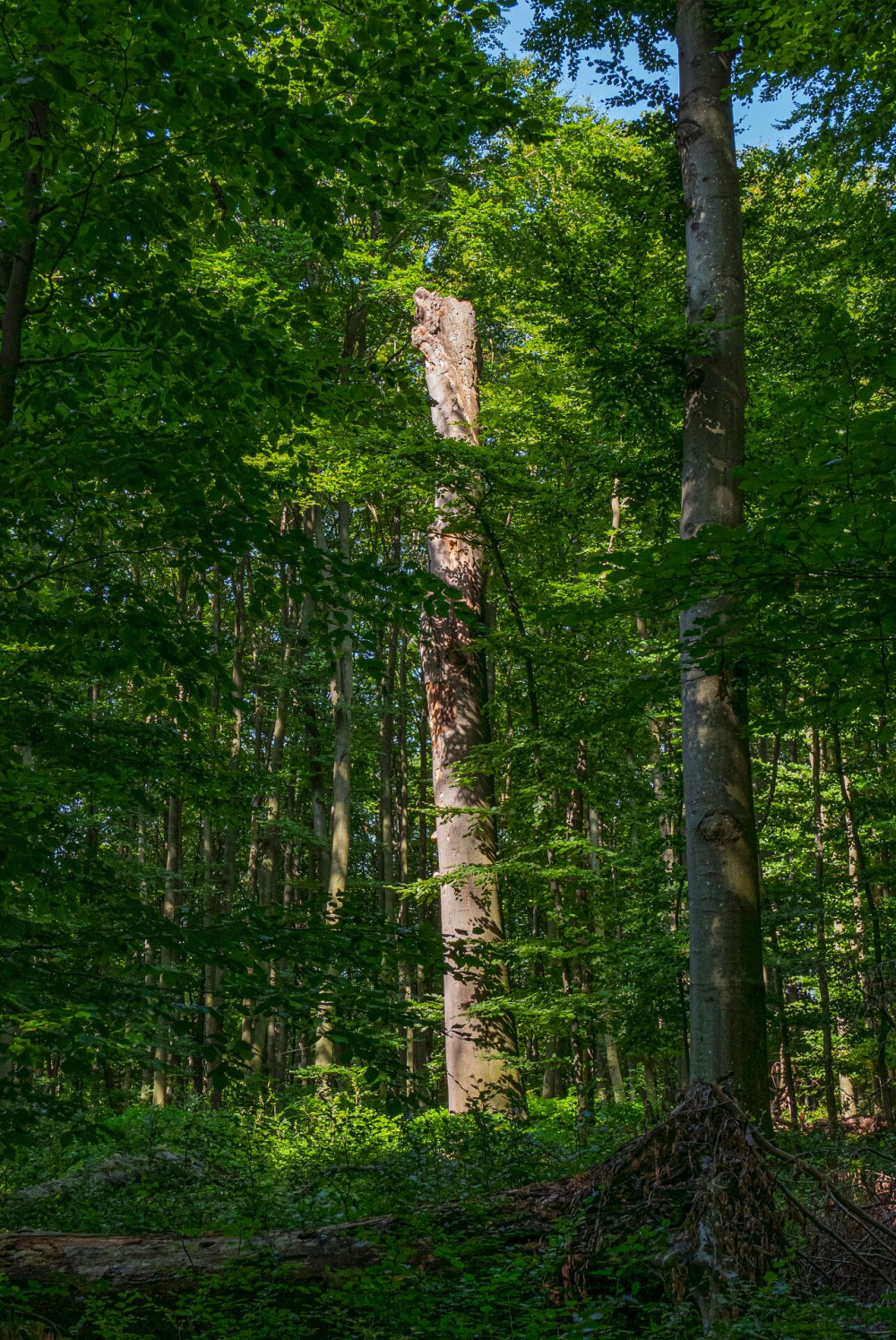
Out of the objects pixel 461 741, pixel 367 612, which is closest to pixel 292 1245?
pixel 367 612

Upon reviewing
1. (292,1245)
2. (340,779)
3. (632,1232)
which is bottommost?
(292,1245)

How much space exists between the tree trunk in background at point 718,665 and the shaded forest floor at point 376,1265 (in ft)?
2.80

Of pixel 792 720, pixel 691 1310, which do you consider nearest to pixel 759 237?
pixel 792 720

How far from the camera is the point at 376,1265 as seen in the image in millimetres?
4312

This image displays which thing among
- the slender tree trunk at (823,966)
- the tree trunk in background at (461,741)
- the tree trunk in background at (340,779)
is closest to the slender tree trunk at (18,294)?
the tree trunk in background at (461,741)

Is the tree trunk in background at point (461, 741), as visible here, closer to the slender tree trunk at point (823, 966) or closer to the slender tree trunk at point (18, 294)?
the slender tree trunk at point (823, 966)

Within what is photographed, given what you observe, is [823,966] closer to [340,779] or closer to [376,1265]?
[340,779]

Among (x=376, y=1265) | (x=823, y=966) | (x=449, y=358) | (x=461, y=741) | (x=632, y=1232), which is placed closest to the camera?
(x=632, y=1232)

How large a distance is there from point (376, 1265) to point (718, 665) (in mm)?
3130

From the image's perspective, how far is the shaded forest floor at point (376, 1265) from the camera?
3549 mm

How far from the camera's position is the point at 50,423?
13.4 ft

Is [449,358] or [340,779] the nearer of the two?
[449,358]

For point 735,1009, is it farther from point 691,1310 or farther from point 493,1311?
point 493,1311

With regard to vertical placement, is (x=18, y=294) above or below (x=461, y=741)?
above
